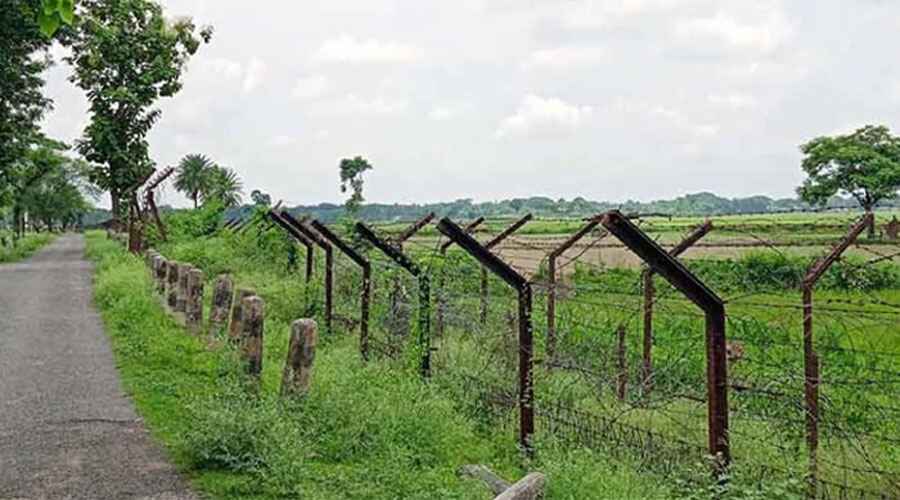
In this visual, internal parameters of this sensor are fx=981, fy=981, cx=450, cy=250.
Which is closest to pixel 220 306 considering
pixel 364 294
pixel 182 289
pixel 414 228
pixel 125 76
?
pixel 182 289

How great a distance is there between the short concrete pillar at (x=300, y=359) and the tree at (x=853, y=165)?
123ft

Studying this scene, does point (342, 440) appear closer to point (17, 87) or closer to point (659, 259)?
point (659, 259)

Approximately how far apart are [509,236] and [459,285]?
2.39m

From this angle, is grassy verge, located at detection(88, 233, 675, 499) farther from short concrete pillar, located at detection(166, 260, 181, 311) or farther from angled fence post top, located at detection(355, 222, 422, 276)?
short concrete pillar, located at detection(166, 260, 181, 311)

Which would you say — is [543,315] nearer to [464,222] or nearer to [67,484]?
[464,222]

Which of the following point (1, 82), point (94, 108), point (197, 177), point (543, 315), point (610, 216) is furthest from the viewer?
point (197, 177)

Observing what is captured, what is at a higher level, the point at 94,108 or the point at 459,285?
the point at 94,108

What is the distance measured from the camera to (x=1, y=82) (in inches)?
1210

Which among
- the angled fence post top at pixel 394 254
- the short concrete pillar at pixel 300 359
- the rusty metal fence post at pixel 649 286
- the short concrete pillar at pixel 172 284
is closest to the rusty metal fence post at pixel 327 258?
the short concrete pillar at pixel 172 284

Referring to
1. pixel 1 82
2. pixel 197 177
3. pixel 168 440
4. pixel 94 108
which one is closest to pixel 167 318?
pixel 168 440

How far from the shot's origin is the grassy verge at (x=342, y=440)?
6.74 meters

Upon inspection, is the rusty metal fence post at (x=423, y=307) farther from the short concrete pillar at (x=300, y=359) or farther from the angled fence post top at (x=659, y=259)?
the angled fence post top at (x=659, y=259)

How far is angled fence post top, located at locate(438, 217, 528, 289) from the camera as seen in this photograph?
26.0 ft

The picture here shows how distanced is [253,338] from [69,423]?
183cm
